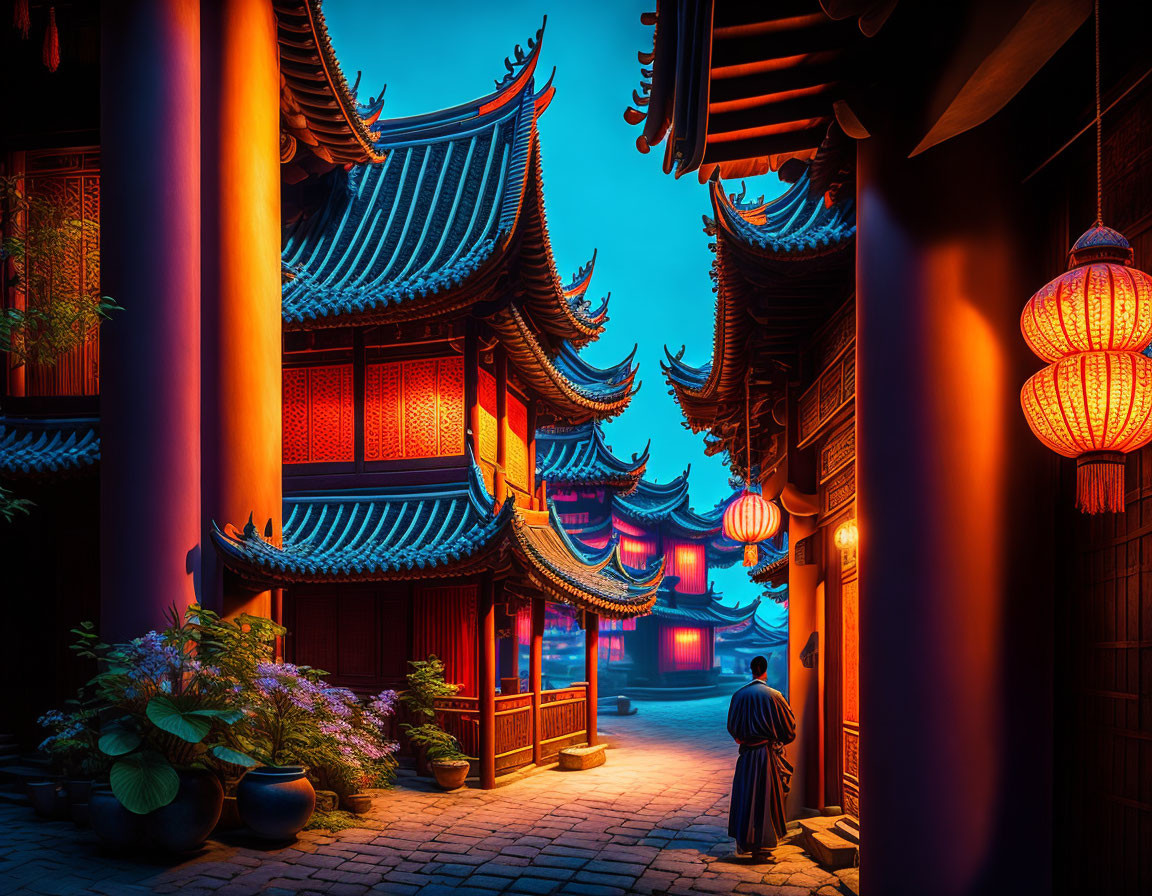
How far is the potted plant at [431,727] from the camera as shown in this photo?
9836 millimetres

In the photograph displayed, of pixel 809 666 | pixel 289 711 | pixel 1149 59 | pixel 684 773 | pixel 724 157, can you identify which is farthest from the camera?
pixel 684 773

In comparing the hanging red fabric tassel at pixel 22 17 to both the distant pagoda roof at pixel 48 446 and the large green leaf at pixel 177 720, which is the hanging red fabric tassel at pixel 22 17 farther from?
the large green leaf at pixel 177 720

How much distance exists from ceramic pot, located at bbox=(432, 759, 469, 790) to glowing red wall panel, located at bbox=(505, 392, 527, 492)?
4305 millimetres

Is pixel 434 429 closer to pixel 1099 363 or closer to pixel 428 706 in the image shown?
pixel 428 706

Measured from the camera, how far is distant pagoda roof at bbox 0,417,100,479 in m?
8.99

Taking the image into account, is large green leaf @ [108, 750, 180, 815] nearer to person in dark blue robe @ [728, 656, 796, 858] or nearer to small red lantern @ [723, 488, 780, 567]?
person in dark blue robe @ [728, 656, 796, 858]

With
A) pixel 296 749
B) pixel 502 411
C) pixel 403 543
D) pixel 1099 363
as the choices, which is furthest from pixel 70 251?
pixel 1099 363

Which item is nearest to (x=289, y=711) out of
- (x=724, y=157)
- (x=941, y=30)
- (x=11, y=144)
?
(x=724, y=157)

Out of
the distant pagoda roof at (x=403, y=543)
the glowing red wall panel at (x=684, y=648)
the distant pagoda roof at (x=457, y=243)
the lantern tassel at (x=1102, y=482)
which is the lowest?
the glowing red wall panel at (x=684, y=648)

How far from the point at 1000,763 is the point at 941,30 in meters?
2.86

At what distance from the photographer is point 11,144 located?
1055cm

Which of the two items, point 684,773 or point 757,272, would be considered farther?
point 684,773

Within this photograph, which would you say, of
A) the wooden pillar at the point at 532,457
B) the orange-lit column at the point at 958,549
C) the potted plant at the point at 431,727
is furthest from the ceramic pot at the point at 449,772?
the orange-lit column at the point at 958,549

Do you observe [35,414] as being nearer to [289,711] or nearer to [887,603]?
[289,711]
